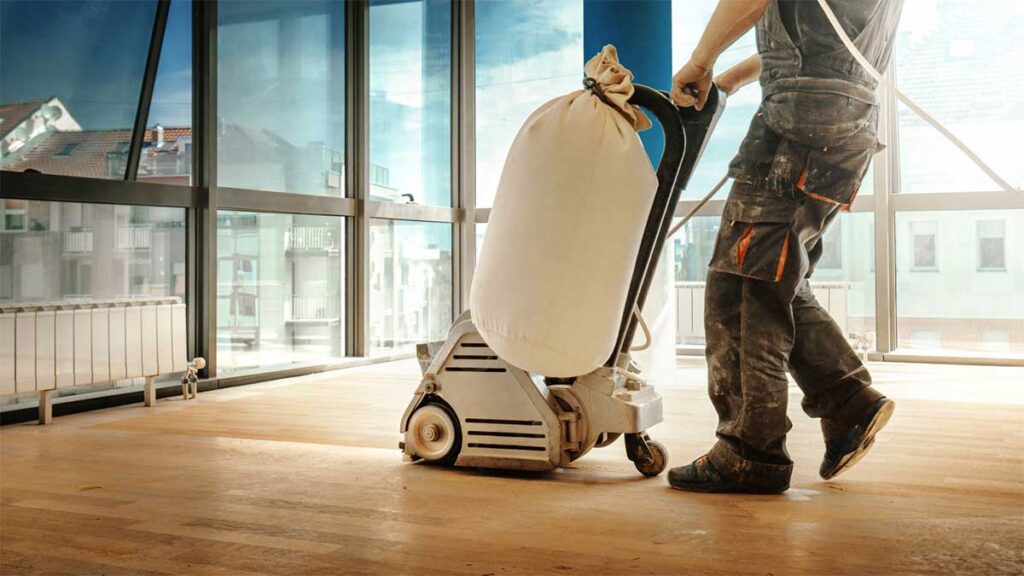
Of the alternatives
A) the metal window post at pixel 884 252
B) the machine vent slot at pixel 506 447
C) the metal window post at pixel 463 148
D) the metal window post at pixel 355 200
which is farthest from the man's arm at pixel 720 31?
the metal window post at pixel 463 148

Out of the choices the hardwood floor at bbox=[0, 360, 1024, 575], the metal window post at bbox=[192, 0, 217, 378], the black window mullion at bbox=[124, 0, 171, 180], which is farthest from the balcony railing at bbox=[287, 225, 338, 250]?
the hardwood floor at bbox=[0, 360, 1024, 575]

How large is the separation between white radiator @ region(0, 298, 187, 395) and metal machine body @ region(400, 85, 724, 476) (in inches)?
66.7

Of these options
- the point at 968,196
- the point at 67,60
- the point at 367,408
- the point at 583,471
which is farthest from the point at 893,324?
the point at 67,60

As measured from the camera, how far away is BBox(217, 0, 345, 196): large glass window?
4.65m

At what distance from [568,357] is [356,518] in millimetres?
550

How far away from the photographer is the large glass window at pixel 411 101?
6016 millimetres

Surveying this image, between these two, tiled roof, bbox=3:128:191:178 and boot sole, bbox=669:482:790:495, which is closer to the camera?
boot sole, bbox=669:482:790:495

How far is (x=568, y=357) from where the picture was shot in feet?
6.21

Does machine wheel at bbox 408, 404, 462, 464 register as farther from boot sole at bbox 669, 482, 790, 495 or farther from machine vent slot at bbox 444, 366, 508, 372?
boot sole at bbox 669, 482, 790, 495

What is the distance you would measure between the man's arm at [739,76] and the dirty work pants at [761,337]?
0.41 metres

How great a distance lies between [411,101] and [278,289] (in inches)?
78.3

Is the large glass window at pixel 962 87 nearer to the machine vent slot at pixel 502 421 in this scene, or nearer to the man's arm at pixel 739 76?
the man's arm at pixel 739 76

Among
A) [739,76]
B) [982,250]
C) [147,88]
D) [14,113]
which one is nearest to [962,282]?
[982,250]

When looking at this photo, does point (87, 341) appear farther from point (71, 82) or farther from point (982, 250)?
point (982, 250)
